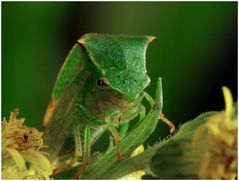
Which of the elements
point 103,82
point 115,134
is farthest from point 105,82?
point 115,134

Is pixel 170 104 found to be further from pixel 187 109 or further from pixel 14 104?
pixel 14 104

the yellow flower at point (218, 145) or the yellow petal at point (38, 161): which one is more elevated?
the yellow flower at point (218, 145)

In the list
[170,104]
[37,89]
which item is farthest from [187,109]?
[37,89]

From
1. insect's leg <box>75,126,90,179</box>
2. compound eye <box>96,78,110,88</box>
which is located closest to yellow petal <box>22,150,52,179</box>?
insect's leg <box>75,126,90,179</box>

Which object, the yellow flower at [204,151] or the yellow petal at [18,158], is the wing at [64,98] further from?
the yellow flower at [204,151]

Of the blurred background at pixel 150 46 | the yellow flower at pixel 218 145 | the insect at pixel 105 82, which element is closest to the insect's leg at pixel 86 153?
the insect at pixel 105 82

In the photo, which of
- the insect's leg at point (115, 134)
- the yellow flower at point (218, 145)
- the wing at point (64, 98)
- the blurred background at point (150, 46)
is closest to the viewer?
the yellow flower at point (218, 145)

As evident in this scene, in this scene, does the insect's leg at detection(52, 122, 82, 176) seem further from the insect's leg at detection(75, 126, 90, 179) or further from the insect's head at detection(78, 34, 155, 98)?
the insect's head at detection(78, 34, 155, 98)

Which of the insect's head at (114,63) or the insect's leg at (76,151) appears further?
the insect's head at (114,63)
